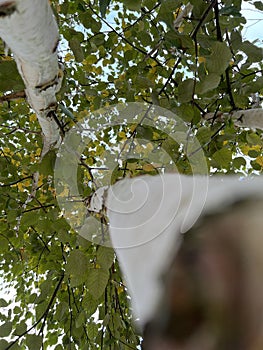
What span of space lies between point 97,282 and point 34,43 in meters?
0.86

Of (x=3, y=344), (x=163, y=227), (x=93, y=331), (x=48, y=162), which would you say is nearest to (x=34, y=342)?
(x=3, y=344)

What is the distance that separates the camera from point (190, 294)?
368 millimetres

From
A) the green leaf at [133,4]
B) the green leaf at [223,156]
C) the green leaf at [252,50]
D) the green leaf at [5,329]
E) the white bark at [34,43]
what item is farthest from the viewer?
the green leaf at [223,156]

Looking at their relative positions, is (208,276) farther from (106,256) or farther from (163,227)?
(106,256)

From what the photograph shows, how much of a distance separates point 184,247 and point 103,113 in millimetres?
2336

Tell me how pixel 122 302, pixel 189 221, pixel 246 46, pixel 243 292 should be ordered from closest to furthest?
pixel 243 292, pixel 189 221, pixel 246 46, pixel 122 302

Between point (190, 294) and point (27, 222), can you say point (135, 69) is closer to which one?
point (27, 222)

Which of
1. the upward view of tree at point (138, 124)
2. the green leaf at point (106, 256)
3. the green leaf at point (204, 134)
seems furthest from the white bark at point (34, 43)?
the green leaf at point (204, 134)

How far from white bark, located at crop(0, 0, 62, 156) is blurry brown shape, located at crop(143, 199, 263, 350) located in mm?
560

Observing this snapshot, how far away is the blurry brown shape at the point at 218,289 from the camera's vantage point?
34 centimetres

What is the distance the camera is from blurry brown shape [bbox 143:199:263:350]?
0.34 m

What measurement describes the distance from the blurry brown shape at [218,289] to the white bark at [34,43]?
0.56m

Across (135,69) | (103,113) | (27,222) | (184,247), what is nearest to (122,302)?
(27,222)

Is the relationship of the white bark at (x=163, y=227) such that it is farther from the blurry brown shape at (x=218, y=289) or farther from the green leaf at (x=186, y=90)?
the green leaf at (x=186, y=90)
